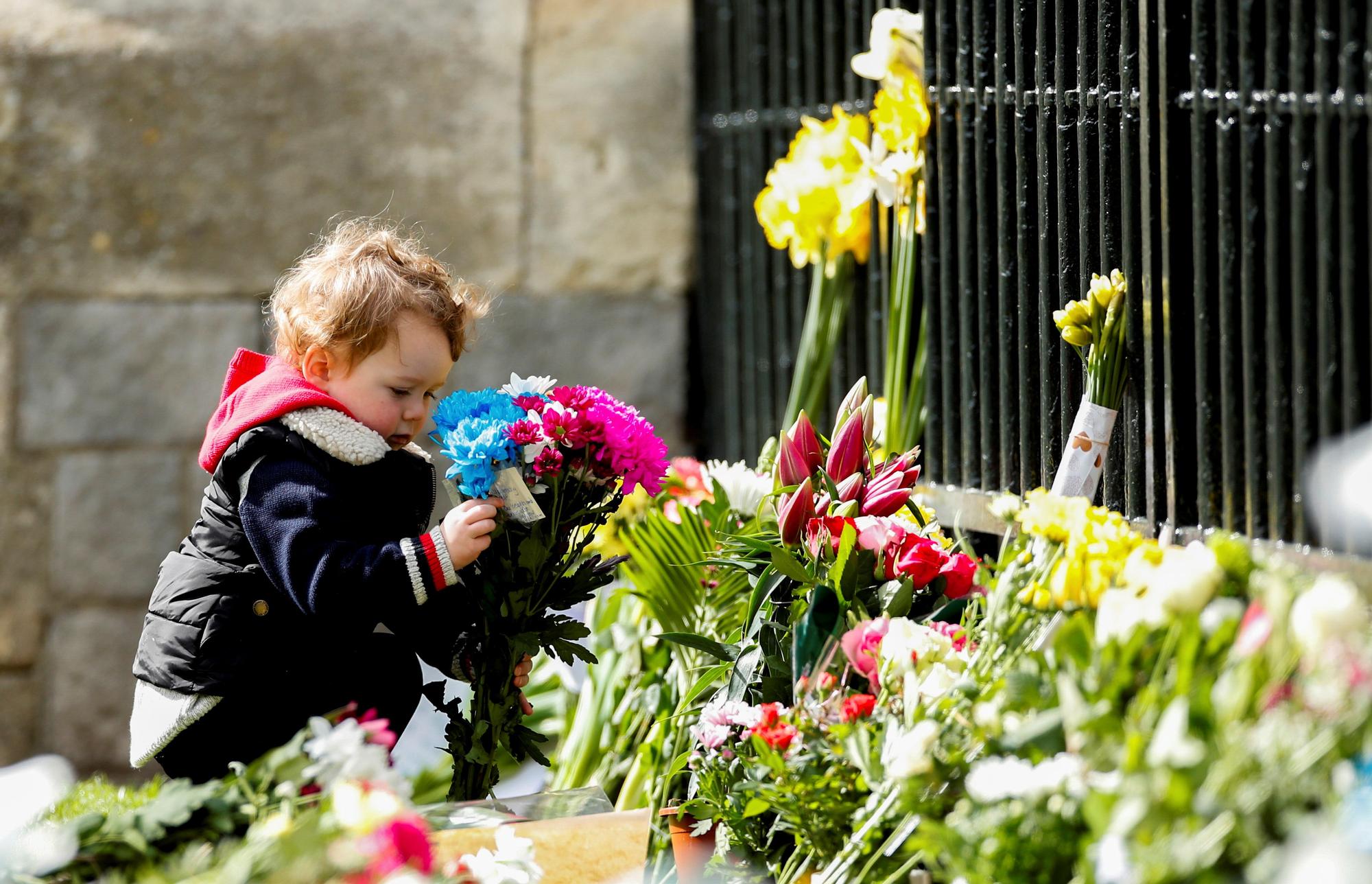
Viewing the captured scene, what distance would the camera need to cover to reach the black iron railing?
158 cm

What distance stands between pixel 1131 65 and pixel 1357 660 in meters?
1.14

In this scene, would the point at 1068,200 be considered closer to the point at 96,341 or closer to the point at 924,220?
the point at 924,220

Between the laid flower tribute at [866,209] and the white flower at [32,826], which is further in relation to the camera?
the laid flower tribute at [866,209]

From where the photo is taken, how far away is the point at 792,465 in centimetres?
191

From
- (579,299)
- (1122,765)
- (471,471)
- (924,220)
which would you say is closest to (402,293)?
(471,471)

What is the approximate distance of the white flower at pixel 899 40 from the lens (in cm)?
244

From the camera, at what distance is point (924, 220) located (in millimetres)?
2410

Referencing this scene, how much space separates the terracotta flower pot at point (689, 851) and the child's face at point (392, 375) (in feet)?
2.19

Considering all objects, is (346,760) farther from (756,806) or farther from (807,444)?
(807,444)

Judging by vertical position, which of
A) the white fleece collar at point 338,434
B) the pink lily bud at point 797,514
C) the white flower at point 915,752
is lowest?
the white flower at point 915,752

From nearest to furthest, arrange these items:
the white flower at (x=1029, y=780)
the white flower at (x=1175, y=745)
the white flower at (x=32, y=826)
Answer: the white flower at (x=1175, y=745) → the white flower at (x=1029, y=780) → the white flower at (x=32, y=826)

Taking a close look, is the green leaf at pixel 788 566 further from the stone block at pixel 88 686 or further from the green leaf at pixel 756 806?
the stone block at pixel 88 686

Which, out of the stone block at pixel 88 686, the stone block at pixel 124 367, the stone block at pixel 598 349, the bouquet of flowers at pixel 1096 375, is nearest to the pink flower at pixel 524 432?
the bouquet of flowers at pixel 1096 375

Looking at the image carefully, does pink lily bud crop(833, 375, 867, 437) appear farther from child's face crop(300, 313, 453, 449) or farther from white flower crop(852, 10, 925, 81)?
white flower crop(852, 10, 925, 81)
